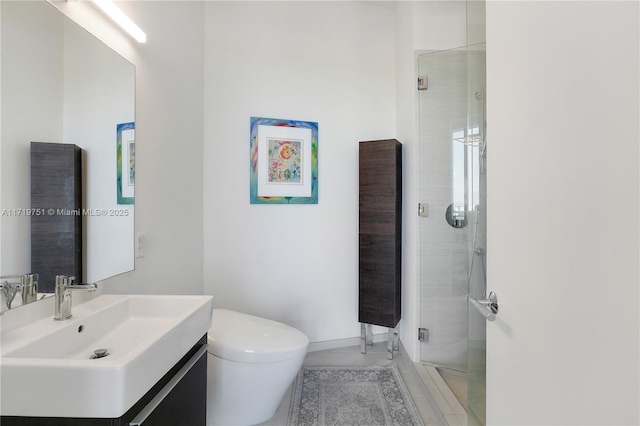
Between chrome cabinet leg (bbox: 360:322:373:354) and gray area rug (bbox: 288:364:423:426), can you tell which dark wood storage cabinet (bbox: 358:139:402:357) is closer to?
chrome cabinet leg (bbox: 360:322:373:354)

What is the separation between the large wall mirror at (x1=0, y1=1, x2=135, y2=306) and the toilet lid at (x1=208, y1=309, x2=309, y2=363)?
22.5 inches

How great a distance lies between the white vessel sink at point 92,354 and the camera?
0.63m

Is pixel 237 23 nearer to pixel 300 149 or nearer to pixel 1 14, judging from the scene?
pixel 300 149

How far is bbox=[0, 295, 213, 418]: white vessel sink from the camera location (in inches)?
24.9

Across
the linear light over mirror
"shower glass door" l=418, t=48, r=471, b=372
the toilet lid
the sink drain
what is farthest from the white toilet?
the linear light over mirror

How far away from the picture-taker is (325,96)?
2.39m

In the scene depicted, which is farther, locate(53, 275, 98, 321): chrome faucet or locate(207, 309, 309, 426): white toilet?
locate(207, 309, 309, 426): white toilet

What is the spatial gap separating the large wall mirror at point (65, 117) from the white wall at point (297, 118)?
82 centimetres

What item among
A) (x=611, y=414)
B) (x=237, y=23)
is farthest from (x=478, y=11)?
(x=237, y=23)

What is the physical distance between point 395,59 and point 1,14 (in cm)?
239

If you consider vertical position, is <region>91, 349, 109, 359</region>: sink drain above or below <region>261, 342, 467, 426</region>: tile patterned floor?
above

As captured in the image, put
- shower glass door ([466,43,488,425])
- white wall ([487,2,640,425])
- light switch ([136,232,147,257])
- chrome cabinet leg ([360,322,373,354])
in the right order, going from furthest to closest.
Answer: chrome cabinet leg ([360,322,373,354])
light switch ([136,232,147,257])
shower glass door ([466,43,488,425])
white wall ([487,2,640,425])

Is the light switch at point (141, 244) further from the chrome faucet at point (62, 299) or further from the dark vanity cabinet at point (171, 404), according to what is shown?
the dark vanity cabinet at point (171, 404)

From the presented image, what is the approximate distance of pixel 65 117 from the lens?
1062 millimetres
